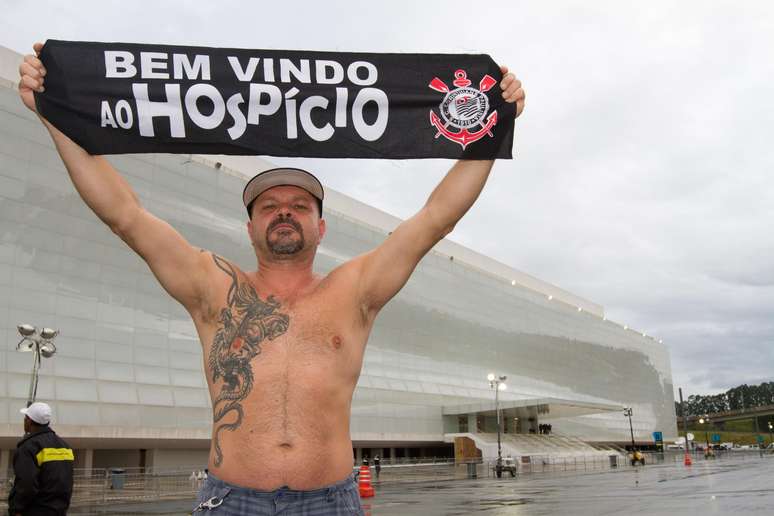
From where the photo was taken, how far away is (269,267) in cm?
345

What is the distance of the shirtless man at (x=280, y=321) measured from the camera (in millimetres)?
2918

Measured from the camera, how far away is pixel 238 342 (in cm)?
319

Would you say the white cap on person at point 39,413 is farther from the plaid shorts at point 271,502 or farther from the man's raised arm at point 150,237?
the plaid shorts at point 271,502

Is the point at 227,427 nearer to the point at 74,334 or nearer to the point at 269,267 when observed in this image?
the point at 269,267

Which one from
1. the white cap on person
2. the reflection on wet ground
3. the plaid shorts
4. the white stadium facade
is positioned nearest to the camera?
the plaid shorts

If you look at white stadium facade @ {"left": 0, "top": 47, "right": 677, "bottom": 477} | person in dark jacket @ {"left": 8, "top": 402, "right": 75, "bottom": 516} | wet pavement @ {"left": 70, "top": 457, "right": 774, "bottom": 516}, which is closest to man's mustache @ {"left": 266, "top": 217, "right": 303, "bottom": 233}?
person in dark jacket @ {"left": 8, "top": 402, "right": 75, "bottom": 516}

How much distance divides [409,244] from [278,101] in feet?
4.53

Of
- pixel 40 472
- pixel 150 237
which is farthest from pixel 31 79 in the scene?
pixel 40 472

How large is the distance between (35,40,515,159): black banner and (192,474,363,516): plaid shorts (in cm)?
199

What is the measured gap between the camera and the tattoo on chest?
3.07 m

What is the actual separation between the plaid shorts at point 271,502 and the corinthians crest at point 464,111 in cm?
214

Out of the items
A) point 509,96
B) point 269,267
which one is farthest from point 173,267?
point 509,96

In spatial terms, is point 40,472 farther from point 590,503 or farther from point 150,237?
point 590,503

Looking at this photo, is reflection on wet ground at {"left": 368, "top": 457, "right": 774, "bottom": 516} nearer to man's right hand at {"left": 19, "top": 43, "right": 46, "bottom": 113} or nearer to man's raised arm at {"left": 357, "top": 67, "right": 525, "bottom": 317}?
man's raised arm at {"left": 357, "top": 67, "right": 525, "bottom": 317}
